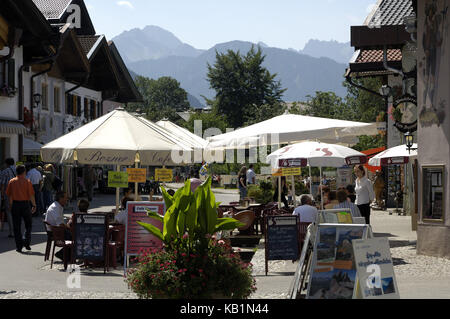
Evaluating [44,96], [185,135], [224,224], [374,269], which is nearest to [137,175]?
[185,135]

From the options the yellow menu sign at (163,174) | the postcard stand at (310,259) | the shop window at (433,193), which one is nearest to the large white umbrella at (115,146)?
the yellow menu sign at (163,174)

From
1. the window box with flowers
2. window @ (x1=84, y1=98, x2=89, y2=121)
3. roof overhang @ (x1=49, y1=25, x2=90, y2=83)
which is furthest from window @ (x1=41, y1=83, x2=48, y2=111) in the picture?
window @ (x1=84, y1=98, x2=89, y2=121)

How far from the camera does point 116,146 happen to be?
49.5 ft

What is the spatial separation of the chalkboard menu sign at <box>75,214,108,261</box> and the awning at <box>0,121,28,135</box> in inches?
569

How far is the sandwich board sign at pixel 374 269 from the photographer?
7.80 metres

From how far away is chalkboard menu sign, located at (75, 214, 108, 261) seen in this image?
13.2m

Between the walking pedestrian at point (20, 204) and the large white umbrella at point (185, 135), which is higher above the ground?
the large white umbrella at point (185, 135)

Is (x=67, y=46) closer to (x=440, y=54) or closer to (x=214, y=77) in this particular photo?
(x=440, y=54)

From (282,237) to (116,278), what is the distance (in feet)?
8.88

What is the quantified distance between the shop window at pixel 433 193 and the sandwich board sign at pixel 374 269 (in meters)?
7.59

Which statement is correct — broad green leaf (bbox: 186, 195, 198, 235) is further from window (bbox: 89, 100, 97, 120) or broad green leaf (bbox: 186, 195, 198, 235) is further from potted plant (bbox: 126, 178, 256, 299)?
window (bbox: 89, 100, 97, 120)

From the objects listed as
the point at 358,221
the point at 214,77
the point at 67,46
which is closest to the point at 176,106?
the point at 214,77

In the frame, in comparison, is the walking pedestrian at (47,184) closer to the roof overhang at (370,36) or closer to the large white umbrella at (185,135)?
the large white umbrella at (185,135)
